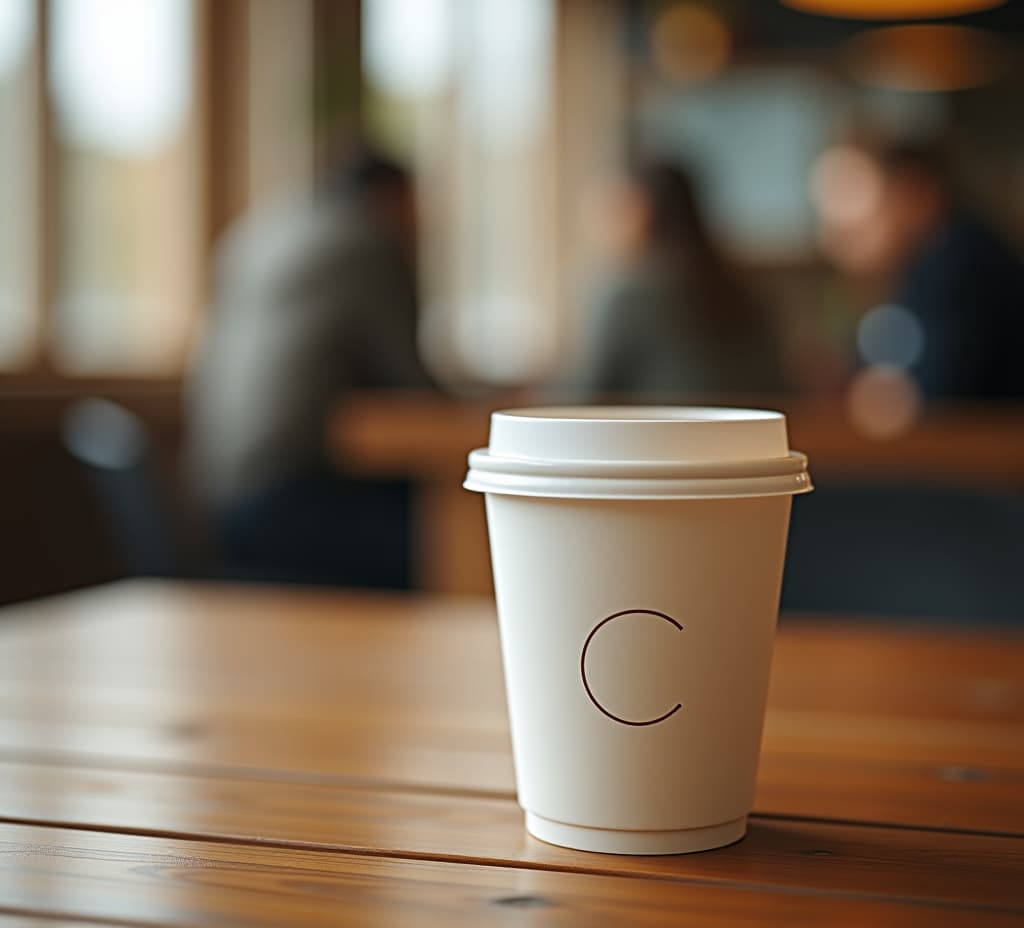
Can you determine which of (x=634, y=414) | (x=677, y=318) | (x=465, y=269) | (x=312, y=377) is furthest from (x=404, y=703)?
(x=465, y=269)

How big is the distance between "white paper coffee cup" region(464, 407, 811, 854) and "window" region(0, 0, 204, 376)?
342 centimetres

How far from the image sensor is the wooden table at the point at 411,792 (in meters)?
0.50

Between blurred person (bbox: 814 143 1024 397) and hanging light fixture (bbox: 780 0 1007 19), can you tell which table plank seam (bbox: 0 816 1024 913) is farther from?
blurred person (bbox: 814 143 1024 397)

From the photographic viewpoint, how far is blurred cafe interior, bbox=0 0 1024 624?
2.35m

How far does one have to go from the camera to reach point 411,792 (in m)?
0.66

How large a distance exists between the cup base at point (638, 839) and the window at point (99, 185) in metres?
3.42

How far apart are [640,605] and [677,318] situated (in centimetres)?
259

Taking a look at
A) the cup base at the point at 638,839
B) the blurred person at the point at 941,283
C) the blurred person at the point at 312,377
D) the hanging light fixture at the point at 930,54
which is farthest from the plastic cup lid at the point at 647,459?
the hanging light fixture at the point at 930,54

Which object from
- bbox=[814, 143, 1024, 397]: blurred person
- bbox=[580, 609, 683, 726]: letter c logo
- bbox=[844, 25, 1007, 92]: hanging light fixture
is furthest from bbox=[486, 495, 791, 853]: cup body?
bbox=[844, 25, 1007, 92]: hanging light fixture

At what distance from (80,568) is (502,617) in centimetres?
210

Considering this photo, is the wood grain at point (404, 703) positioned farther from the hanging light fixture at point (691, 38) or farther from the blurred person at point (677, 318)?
the hanging light fixture at point (691, 38)

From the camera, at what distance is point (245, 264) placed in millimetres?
3100

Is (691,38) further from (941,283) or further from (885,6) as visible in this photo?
(885,6)

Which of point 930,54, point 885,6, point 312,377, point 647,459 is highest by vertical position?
point 930,54
